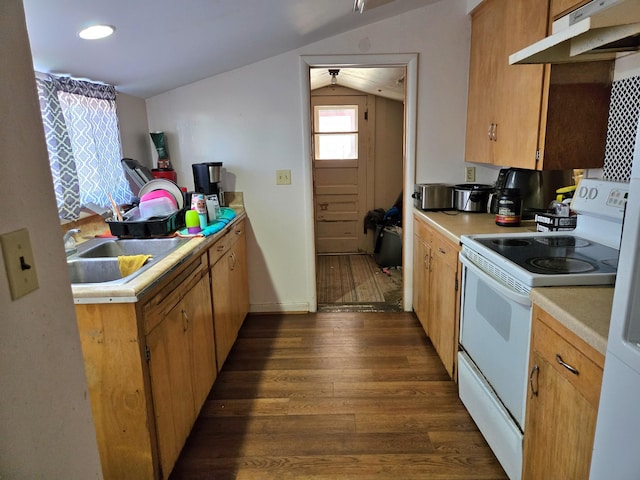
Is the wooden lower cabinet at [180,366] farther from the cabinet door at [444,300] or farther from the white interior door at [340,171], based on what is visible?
the white interior door at [340,171]

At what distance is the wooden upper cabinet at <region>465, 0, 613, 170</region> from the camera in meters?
1.91

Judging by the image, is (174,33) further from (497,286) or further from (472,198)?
(472,198)

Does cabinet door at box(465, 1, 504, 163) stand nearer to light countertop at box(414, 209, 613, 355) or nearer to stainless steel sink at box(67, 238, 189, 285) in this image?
light countertop at box(414, 209, 613, 355)

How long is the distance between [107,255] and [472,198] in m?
2.25

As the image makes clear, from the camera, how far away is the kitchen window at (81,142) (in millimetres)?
1974

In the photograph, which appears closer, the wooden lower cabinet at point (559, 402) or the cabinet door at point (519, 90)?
the wooden lower cabinet at point (559, 402)

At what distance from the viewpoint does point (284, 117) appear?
3074 millimetres

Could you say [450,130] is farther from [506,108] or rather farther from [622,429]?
[622,429]

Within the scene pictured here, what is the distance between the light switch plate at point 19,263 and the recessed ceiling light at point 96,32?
1334mm

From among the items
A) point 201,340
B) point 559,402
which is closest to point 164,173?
point 201,340

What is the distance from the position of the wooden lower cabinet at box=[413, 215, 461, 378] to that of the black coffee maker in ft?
4.92

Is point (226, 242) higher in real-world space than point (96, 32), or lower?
lower

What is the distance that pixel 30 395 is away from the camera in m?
0.68

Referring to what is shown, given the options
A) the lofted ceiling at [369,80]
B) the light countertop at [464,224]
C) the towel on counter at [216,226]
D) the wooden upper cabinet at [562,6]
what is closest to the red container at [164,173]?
the towel on counter at [216,226]
